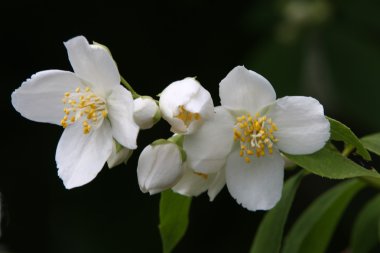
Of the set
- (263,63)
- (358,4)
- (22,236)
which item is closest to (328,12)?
(358,4)

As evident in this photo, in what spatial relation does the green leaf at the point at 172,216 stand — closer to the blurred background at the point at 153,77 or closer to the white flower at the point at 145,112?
the white flower at the point at 145,112

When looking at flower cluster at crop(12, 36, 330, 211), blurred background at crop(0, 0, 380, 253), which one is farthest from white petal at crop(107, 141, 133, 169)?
blurred background at crop(0, 0, 380, 253)

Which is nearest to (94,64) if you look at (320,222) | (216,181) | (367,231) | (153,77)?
(216,181)

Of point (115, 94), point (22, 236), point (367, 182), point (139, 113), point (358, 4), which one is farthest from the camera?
point (22, 236)

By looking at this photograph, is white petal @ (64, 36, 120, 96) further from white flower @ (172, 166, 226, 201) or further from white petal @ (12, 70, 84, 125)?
white flower @ (172, 166, 226, 201)

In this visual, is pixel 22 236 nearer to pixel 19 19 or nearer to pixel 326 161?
pixel 19 19

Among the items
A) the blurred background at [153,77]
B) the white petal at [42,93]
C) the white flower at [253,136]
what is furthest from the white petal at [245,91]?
the blurred background at [153,77]

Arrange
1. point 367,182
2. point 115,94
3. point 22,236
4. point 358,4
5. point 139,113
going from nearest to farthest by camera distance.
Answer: point 139,113
point 115,94
point 367,182
point 358,4
point 22,236
